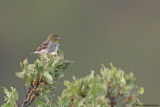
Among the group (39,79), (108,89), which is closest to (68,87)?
(108,89)

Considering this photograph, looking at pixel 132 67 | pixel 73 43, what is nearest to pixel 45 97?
pixel 132 67

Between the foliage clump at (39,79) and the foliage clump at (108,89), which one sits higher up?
the foliage clump at (108,89)

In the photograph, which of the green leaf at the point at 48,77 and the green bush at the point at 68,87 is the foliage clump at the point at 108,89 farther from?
the green leaf at the point at 48,77

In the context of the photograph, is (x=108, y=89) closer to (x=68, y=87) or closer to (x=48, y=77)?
(x=68, y=87)

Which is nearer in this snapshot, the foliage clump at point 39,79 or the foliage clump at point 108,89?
the foliage clump at point 39,79

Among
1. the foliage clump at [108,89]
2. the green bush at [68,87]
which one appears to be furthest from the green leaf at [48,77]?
the foliage clump at [108,89]

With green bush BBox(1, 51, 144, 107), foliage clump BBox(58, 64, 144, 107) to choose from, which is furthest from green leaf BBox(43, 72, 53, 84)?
foliage clump BBox(58, 64, 144, 107)

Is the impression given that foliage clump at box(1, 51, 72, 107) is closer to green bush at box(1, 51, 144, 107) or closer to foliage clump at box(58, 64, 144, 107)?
green bush at box(1, 51, 144, 107)

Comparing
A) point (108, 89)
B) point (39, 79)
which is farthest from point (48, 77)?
point (108, 89)

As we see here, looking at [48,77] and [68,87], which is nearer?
[48,77]

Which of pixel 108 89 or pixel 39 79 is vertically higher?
pixel 108 89

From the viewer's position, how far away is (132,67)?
1359 inches

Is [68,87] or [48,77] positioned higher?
[68,87]

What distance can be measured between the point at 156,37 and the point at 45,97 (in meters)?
38.8
